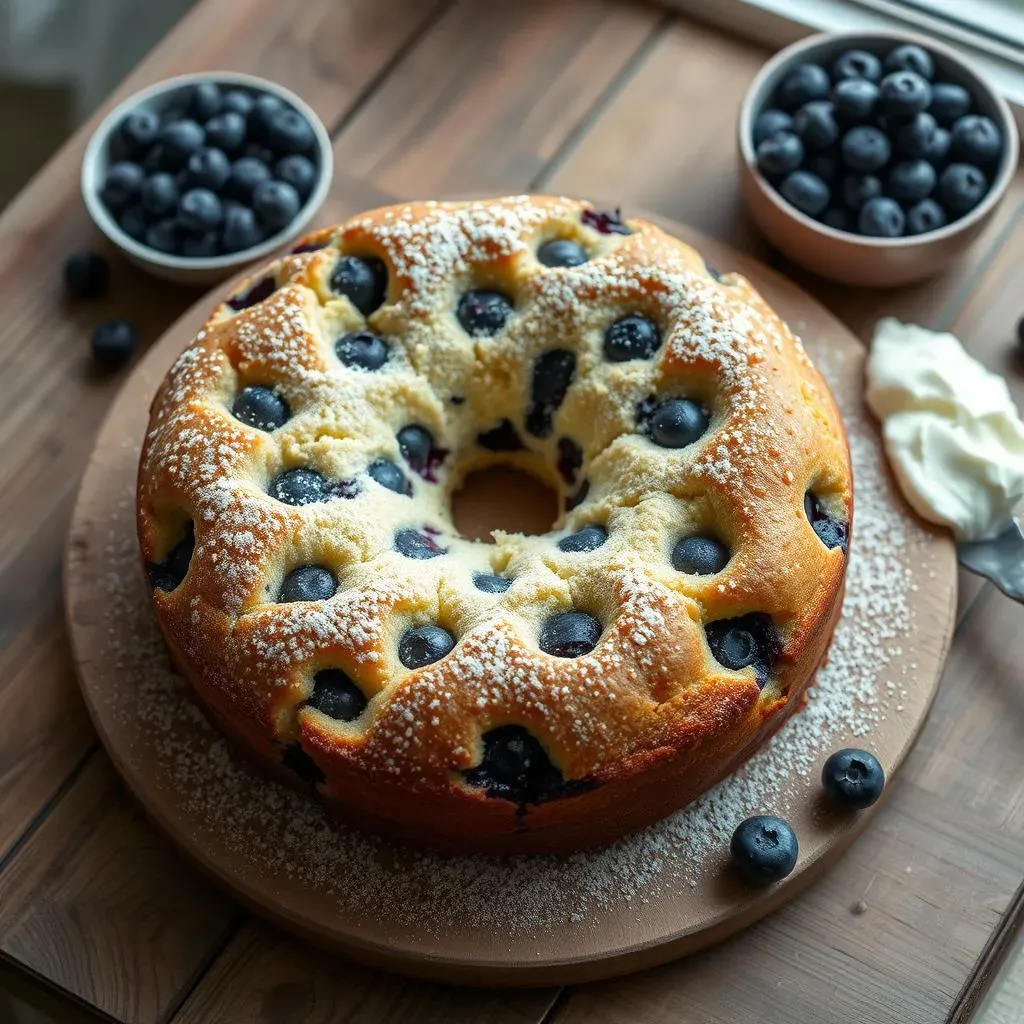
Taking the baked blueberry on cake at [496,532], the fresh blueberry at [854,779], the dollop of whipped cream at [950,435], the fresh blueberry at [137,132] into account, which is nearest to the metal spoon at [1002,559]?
the dollop of whipped cream at [950,435]

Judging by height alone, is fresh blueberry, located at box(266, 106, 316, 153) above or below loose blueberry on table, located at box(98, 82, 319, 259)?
above

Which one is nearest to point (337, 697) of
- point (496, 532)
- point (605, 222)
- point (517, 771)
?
point (517, 771)

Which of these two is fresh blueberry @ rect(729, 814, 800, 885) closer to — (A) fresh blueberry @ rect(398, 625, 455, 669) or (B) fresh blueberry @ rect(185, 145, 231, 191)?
(A) fresh blueberry @ rect(398, 625, 455, 669)

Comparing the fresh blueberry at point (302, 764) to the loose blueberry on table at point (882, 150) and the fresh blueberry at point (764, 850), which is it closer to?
the fresh blueberry at point (764, 850)

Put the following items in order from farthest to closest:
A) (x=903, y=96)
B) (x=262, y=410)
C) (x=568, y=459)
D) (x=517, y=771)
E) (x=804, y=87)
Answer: (x=804, y=87) → (x=903, y=96) → (x=568, y=459) → (x=262, y=410) → (x=517, y=771)

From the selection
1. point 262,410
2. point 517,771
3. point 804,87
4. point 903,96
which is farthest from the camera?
point 804,87

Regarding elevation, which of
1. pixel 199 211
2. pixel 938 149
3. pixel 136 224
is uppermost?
pixel 938 149

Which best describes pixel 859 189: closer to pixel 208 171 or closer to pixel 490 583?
pixel 490 583

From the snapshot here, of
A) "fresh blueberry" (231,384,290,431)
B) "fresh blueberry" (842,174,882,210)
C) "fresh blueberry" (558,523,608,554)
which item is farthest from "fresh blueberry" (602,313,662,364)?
"fresh blueberry" (842,174,882,210)

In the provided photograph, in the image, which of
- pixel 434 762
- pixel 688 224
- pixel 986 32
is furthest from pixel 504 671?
pixel 986 32
